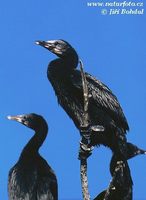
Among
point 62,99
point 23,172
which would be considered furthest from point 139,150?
point 23,172

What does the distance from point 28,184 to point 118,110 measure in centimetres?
176

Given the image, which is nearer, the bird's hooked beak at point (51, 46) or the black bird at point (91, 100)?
the black bird at point (91, 100)

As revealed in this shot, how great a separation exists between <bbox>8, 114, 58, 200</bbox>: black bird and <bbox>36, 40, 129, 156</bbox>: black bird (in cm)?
61

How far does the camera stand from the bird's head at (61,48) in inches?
360

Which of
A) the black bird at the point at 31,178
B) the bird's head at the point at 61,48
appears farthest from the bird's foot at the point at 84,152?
the bird's head at the point at 61,48

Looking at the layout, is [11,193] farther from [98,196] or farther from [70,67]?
[70,67]

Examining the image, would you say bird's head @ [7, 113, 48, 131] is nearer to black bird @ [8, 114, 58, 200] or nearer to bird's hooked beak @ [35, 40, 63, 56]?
black bird @ [8, 114, 58, 200]

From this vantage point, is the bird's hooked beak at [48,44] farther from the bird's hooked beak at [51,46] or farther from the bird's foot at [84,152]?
the bird's foot at [84,152]

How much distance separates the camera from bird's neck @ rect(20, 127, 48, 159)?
8.67 m

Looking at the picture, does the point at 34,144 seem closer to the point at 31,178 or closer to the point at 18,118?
the point at 18,118

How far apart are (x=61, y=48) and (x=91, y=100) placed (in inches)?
30.7

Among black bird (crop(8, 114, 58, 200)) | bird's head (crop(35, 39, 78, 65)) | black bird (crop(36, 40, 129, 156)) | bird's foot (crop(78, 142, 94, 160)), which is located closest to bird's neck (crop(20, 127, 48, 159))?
black bird (crop(8, 114, 58, 200))

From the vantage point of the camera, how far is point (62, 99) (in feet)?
29.7

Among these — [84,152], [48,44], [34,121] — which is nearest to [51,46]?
[48,44]
